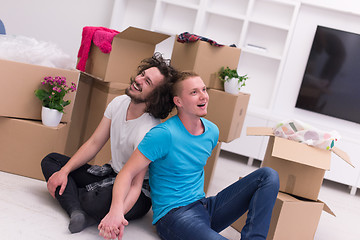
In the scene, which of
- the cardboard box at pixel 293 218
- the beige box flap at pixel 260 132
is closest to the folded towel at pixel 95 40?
the beige box flap at pixel 260 132

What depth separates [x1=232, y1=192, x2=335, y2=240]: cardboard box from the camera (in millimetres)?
1936

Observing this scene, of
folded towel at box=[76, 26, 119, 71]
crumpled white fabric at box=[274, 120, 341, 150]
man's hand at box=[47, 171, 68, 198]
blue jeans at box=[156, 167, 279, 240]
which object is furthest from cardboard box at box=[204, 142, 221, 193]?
man's hand at box=[47, 171, 68, 198]

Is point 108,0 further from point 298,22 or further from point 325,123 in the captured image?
point 325,123

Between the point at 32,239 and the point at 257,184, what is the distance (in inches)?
35.2

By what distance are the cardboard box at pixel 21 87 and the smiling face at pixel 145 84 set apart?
2.05 feet

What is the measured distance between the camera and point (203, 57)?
245 centimetres

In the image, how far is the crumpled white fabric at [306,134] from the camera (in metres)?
2.03

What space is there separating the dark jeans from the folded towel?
75 cm

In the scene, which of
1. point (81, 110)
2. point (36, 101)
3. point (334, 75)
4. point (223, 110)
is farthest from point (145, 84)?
point (334, 75)

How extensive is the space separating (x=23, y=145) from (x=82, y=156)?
460mm

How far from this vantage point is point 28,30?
4277 millimetres

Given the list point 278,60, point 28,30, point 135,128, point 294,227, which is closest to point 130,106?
point 135,128

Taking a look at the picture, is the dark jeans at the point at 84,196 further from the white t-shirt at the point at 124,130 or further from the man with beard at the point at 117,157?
the white t-shirt at the point at 124,130

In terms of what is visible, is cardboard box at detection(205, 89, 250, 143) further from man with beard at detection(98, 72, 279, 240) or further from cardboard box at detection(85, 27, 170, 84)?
man with beard at detection(98, 72, 279, 240)
